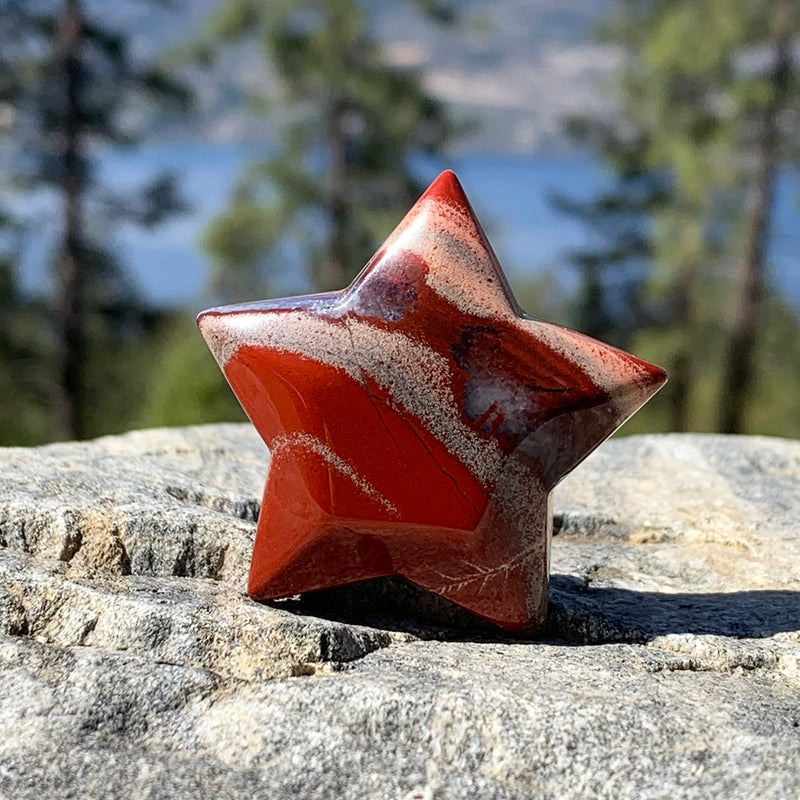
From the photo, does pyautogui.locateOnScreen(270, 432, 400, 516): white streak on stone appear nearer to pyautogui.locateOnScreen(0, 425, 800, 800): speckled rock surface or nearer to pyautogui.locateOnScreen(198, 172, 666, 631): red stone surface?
pyautogui.locateOnScreen(198, 172, 666, 631): red stone surface

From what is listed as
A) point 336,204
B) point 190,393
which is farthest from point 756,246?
point 190,393

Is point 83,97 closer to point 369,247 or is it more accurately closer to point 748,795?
point 369,247

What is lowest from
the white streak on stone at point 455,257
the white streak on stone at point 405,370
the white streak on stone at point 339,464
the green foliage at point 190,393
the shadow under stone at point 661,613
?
the green foliage at point 190,393

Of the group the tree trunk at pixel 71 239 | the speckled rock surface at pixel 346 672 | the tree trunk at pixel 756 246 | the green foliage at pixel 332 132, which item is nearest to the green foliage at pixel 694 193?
the tree trunk at pixel 756 246

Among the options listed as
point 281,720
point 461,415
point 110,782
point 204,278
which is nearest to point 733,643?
point 461,415

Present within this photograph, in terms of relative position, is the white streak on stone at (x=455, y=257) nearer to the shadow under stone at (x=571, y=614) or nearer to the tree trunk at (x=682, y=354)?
the shadow under stone at (x=571, y=614)

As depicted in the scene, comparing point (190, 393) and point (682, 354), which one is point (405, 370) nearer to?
point (190, 393)
